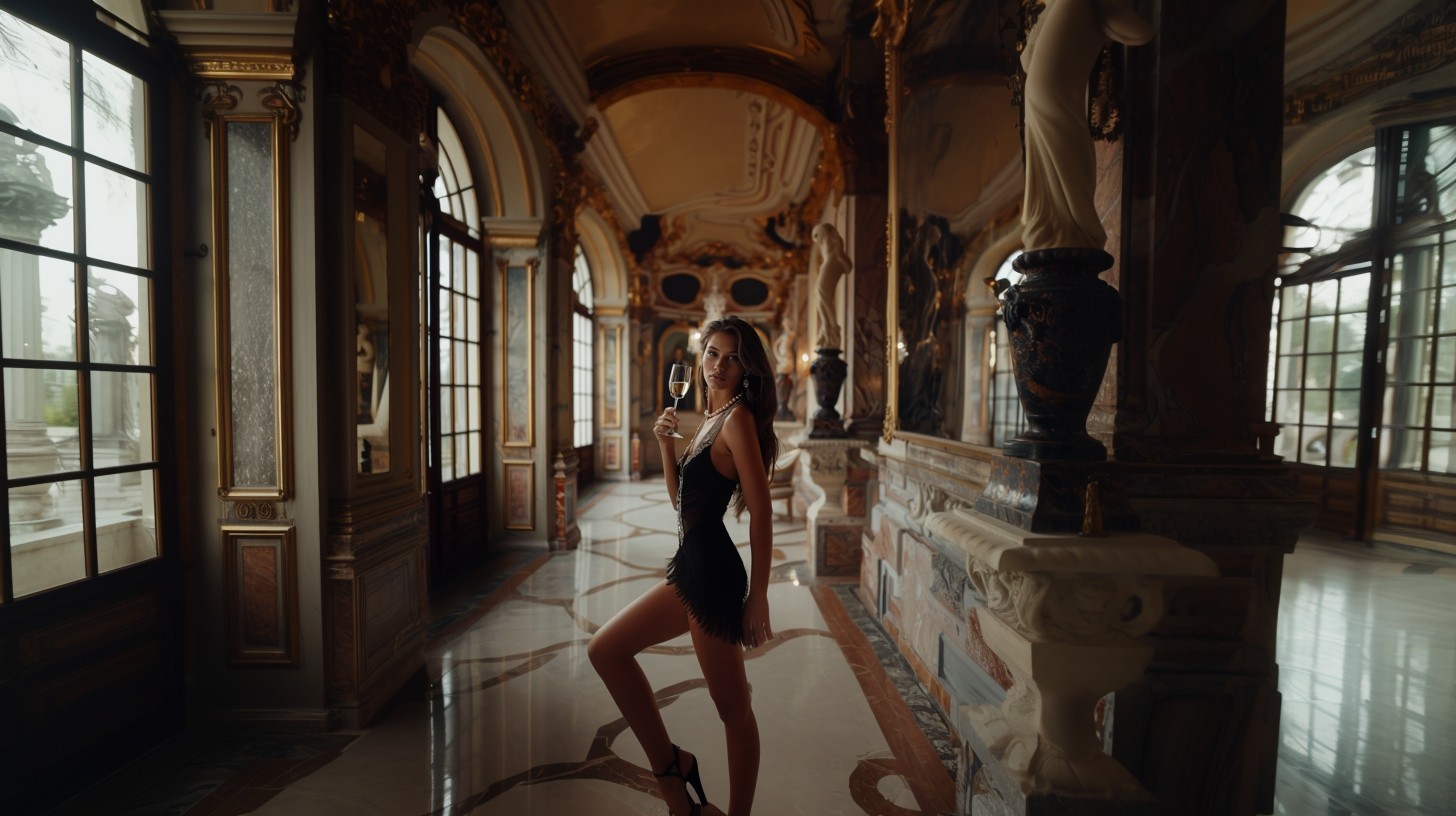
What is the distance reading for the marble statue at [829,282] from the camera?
488 cm

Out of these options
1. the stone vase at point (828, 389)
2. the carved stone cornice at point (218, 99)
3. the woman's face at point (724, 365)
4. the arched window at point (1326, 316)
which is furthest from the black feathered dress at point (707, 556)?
the arched window at point (1326, 316)

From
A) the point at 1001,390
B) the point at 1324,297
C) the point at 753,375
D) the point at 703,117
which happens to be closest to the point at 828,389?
the point at 1001,390

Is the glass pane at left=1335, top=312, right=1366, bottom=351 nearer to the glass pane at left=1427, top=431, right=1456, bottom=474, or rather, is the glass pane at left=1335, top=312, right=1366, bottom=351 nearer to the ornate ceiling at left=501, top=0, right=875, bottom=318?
the glass pane at left=1427, top=431, right=1456, bottom=474

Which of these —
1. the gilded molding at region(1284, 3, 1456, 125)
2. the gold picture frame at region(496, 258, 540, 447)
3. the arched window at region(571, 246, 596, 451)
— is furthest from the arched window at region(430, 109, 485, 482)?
the gilded molding at region(1284, 3, 1456, 125)

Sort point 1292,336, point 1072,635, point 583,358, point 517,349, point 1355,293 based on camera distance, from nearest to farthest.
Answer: point 1072,635
point 1355,293
point 1292,336
point 517,349
point 583,358

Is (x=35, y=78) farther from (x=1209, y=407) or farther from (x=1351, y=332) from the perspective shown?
(x=1351, y=332)

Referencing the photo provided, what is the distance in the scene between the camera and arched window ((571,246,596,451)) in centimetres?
986

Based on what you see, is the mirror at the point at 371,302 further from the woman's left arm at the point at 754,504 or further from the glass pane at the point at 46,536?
the woman's left arm at the point at 754,504

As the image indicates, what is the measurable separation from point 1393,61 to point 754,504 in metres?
4.00

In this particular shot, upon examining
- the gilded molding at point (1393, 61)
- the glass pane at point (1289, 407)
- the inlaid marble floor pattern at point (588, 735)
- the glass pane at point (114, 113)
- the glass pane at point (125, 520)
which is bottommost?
the inlaid marble floor pattern at point (588, 735)

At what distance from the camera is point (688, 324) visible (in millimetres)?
12375

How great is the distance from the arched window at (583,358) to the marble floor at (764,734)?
6501mm

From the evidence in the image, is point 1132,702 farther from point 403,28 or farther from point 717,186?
point 717,186

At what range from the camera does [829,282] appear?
16.2ft
